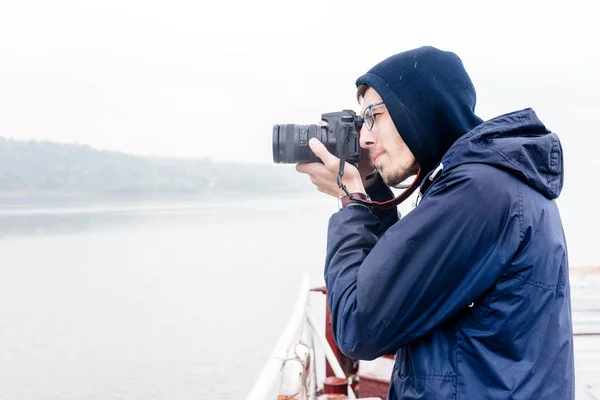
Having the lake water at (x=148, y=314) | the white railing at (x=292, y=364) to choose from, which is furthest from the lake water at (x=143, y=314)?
the white railing at (x=292, y=364)

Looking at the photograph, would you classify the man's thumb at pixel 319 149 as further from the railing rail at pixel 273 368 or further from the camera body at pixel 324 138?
the railing rail at pixel 273 368

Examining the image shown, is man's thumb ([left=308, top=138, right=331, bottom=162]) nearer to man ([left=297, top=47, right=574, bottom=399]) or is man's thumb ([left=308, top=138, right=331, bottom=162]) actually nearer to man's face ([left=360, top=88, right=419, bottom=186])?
man's face ([left=360, top=88, right=419, bottom=186])

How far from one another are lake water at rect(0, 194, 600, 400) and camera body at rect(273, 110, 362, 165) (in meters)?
2.24

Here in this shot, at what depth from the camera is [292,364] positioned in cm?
239

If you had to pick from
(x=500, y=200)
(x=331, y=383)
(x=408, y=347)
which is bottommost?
(x=331, y=383)

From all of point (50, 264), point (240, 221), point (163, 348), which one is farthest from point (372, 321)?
point (240, 221)

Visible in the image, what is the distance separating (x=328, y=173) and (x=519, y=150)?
452 mm

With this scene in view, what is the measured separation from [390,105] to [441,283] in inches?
13.3

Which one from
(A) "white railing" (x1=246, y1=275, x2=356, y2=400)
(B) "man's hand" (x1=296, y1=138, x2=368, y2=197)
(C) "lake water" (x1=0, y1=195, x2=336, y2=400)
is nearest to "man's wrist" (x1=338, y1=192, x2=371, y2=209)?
(B) "man's hand" (x1=296, y1=138, x2=368, y2=197)

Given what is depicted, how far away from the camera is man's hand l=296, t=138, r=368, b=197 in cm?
112

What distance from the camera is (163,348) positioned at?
80.6ft

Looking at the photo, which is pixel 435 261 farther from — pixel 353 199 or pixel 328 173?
pixel 328 173

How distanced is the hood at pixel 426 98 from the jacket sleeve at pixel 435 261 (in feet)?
0.45

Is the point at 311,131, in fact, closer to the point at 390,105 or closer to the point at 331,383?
the point at 390,105
